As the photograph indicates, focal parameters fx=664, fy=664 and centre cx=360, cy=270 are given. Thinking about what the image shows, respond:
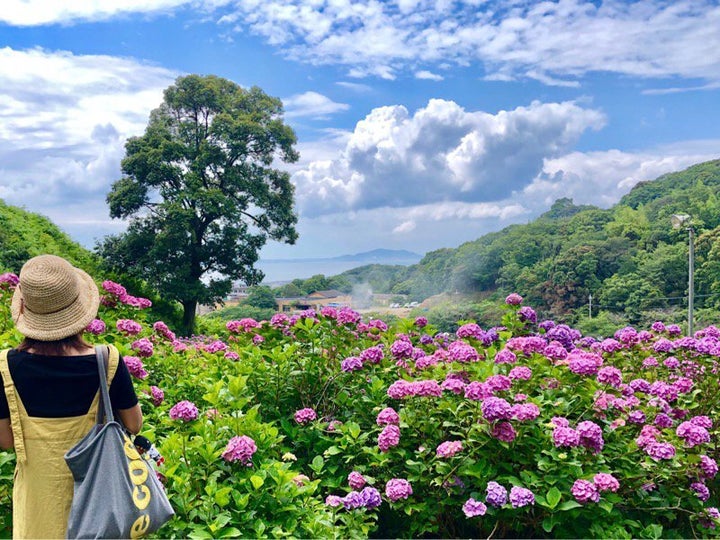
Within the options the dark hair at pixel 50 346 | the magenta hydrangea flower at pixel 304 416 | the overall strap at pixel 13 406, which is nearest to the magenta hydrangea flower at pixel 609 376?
the magenta hydrangea flower at pixel 304 416

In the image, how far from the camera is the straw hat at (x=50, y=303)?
6.86ft

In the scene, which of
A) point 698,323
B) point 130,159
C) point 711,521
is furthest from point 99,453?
point 698,323

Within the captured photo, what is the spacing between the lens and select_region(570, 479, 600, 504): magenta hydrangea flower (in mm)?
2695

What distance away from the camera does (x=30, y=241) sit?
52.4 feet

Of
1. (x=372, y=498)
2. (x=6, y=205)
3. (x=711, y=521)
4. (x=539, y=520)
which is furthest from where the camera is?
(x=6, y=205)

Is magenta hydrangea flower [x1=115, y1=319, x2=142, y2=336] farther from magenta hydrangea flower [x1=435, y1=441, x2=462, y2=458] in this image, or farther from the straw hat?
magenta hydrangea flower [x1=435, y1=441, x2=462, y2=458]

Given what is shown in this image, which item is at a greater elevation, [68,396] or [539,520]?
[68,396]

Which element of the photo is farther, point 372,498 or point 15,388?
point 372,498

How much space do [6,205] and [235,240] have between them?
598 cm

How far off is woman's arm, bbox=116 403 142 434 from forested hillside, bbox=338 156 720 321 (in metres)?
33.3

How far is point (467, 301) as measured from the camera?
41.3m

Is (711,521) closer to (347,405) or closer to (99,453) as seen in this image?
(347,405)

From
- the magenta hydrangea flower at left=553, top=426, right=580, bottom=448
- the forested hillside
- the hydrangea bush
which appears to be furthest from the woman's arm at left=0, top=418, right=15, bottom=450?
the forested hillside

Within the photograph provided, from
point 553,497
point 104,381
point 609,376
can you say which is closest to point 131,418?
point 104,381
